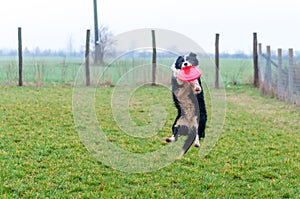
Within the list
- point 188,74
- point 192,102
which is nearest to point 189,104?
point 192,102

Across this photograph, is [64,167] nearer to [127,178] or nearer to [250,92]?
[127,178]

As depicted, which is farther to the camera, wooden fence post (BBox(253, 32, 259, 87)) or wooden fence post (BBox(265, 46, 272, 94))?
wooden fence post (BBox(253, 32, 259, 87))

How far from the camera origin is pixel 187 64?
1.45 m

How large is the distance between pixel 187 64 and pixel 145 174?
3150mm

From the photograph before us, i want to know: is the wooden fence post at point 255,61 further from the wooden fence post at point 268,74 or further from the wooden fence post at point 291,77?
the wooden fence post at point 291,77

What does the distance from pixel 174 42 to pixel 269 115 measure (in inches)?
308

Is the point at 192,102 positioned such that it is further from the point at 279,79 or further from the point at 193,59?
the point at 279,79

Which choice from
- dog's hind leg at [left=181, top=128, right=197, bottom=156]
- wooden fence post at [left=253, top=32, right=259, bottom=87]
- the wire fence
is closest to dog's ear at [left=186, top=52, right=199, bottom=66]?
dog's hind leg at [left=181, top=128, right=197, bottom=156]

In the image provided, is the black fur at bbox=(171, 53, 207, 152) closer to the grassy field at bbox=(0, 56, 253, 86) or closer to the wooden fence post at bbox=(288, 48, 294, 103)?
the wooden fence post at bbox=(288, 48, 294, 103)

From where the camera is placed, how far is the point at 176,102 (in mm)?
1525

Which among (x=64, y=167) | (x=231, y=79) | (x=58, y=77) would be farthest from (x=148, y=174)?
Result: (x=58, y=77)

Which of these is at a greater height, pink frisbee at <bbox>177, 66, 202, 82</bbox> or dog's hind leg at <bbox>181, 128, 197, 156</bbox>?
pink frisbee at <bbox>177, 66, 202, 82</bbox>

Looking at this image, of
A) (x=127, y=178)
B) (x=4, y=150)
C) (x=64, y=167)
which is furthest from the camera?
(x=4, y=150)

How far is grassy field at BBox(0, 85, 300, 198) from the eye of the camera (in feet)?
12.8
